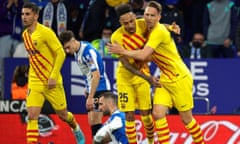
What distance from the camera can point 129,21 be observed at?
15.7 m

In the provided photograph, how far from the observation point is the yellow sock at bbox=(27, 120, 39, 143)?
652 inches

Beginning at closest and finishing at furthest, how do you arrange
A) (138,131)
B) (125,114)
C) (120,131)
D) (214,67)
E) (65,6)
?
(120,131), (125,114), (138,131), (214,67), (65,6)

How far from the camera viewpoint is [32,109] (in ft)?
54.9

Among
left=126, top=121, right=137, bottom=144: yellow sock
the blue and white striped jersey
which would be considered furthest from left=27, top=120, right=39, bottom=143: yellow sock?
left=126, top=121, right=137, bottom=144: yellow sock

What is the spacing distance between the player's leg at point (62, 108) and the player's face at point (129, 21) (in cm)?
191

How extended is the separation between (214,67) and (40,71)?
439 cm

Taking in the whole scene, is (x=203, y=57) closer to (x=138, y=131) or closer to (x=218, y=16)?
(x=218, y=16)

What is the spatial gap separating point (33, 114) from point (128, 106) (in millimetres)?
1540

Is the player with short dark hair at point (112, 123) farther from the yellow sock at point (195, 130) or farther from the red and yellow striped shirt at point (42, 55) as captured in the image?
the red and yellow striped shirt at point (42, 55)

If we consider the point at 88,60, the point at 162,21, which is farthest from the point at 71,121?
the point at 162,21

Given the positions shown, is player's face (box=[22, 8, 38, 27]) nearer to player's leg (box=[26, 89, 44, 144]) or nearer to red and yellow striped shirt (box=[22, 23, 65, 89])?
red and yellow striped shirt (box=[22, 23, 65, 89])

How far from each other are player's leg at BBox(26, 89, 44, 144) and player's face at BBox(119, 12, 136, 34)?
1.97 m

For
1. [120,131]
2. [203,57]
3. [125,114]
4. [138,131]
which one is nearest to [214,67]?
[203,57]

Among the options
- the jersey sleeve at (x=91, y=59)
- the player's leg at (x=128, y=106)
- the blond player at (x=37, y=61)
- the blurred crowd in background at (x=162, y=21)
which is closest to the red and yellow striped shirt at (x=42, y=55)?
the blond player at (x=37, y=61)
